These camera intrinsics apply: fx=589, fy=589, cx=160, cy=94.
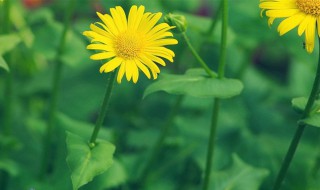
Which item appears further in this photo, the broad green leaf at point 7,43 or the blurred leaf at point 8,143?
the blurred leaf at point 8,143

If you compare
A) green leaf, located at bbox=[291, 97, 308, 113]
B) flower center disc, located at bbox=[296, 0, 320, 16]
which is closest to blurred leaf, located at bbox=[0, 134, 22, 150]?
green leaf, located at bbox=[291, 97, 308, 113]

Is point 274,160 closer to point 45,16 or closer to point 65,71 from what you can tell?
point 45,16

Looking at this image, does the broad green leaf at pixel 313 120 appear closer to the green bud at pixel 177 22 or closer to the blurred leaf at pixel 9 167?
the green bud at pixel 177 22

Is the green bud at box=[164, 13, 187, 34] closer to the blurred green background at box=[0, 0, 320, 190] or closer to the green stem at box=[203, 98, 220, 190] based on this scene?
the green stem at box=[203, 98, 220, 190]

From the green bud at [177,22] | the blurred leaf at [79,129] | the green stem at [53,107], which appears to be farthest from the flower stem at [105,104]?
the green stem at [53,107]

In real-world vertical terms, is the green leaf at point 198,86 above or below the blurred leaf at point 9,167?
above

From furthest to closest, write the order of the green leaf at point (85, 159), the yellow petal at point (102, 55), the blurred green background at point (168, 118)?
the blurred green background at point (168, 118) < the green leaf at point (85, 159) < the yellow petal at point (102, 55)

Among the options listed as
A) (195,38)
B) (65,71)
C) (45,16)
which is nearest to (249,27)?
(195,38)
